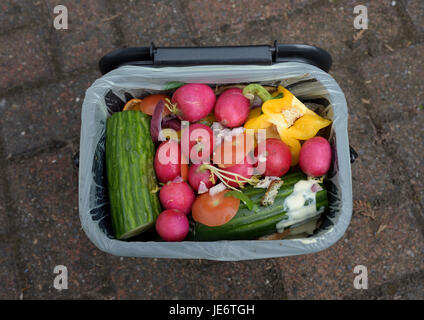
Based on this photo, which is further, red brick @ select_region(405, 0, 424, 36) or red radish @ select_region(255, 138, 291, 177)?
red brick @ select_region(405, 0, 424, 36)

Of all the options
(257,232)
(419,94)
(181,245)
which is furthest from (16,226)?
(419,94)

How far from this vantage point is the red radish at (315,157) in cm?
104

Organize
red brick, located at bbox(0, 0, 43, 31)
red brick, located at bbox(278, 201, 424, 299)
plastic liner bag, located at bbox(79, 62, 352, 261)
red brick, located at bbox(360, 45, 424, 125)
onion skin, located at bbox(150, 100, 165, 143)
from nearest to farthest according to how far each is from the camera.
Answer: plastic liner bag, located at bbox(79, 62, 352, 261)
onion skin, located at bbox(150, 100, 165, 143)
red brick, located at bbox(278, 201, 424, 299)
red brick, located at bbox(360, 45, 424, 125)
red brick, located at bbox(0, 0, 43, 31)

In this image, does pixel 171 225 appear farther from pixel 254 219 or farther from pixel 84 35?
pixel 84 35

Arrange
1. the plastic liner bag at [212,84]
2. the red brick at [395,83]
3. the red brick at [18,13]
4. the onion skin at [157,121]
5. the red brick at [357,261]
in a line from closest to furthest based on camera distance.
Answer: the plastic liner bag at [212,84] < the onion skin at [157,121] < the red brick at [357,261] < the red brick at [395,83] < the red brick at [18,13]

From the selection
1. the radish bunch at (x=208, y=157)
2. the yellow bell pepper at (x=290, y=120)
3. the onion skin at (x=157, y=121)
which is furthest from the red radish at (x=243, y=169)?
the onion skin at (x=157, y=121)

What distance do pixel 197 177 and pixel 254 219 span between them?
187 millimetres

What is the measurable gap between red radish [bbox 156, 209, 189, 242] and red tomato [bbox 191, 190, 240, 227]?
0.16ft

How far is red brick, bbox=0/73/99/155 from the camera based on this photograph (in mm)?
1501

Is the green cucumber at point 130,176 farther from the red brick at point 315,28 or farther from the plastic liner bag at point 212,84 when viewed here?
the red brick at point 315,28

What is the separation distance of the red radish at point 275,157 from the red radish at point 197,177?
0.47 ft

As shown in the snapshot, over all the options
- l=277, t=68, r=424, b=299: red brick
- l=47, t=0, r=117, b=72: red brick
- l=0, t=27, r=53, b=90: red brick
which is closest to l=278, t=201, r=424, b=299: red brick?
l=277, t=68, r=424, b=299: red brick

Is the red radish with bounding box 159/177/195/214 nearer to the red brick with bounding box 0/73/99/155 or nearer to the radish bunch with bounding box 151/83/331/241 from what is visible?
the radish bunch with bounding box 151/83/331/241
